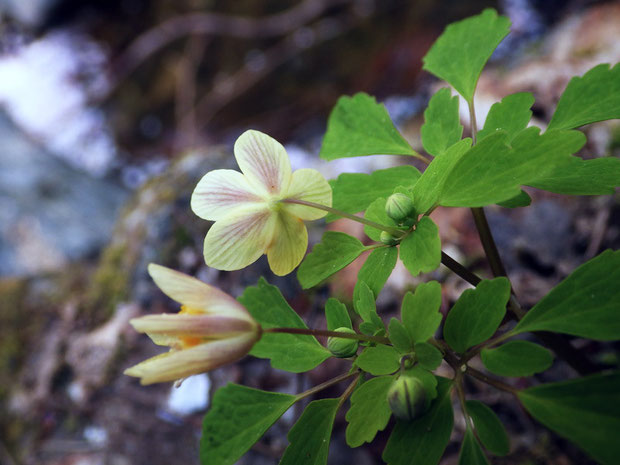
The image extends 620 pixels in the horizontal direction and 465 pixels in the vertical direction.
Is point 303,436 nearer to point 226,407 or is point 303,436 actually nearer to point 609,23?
point 226,407

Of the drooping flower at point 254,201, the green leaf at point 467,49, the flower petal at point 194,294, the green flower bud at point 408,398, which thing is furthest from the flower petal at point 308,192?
the green leaf at point 467,49

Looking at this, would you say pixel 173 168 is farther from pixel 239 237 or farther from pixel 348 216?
pixel 348 216

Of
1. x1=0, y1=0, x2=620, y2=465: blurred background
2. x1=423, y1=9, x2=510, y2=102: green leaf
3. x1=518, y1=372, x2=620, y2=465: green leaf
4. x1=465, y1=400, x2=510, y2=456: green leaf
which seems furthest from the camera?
x1=0, y1=0, x2=620, y2=465: blurred background

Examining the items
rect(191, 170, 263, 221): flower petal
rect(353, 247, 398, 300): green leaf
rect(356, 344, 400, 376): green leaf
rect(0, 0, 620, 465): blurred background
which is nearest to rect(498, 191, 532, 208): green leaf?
rect(353, 247, 398, 300): green leaf

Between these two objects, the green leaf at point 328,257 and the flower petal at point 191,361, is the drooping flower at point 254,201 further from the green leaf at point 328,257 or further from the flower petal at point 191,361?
the flower petal at point 191,361

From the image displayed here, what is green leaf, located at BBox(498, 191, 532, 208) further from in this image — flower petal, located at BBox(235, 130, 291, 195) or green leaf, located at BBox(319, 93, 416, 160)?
flower petal, located at BBox(235, 130, 291, 195)

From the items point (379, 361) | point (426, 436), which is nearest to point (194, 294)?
point (379, 361)

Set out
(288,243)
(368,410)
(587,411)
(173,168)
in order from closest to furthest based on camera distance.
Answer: (587,411) → (368,410) → (288,243) → (173,168)
